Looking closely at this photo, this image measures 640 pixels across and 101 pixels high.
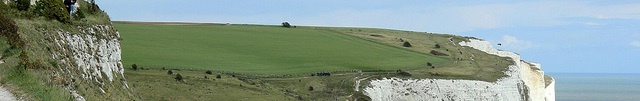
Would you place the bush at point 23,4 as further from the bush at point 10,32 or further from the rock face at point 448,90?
the rock face at point 448,90

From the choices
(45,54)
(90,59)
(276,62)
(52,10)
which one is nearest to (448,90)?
(276,62)

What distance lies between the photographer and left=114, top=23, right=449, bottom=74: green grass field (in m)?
72.4

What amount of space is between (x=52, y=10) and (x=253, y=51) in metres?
58.9

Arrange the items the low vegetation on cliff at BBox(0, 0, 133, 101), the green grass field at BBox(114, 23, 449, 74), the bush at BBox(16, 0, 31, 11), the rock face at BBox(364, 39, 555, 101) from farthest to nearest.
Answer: the green grass field at BBox(114, 23, 449, 74) → the rock face at BBox(364, 39, 555, 101) → the bush at BBox(16, 0, 31, 11) → the low vegetation on cliff at BBox(0, 0, 133, 101)

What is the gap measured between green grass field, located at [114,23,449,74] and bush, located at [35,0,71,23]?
107 feet

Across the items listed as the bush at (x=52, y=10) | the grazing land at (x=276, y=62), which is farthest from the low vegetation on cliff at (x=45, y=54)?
the grazing land at (x=276, y=62)

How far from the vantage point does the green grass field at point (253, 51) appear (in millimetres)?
72438

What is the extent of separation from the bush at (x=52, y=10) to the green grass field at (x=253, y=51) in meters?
32.5

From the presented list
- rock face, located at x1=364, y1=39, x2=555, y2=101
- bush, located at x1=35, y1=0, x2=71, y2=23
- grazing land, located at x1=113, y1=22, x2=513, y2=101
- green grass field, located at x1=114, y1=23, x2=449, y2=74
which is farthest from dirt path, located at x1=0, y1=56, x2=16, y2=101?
rock face, located at x1=364, y1=39, x2=555, y2=101

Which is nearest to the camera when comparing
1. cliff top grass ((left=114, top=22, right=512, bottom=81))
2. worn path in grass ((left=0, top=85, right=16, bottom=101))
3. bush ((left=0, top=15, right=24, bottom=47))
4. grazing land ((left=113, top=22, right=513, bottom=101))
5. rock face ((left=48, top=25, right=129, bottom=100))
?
worn path in grass ((left=0, top=85, right=16, bottom=101))

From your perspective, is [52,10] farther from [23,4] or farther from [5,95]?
[5,95]

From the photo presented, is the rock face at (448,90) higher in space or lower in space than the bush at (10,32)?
lower

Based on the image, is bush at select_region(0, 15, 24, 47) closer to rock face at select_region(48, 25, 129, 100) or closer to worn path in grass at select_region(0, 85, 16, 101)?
rock face at select_region(48, 25, 129, 100)

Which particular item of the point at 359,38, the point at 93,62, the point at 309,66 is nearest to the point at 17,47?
the point at 93,62
